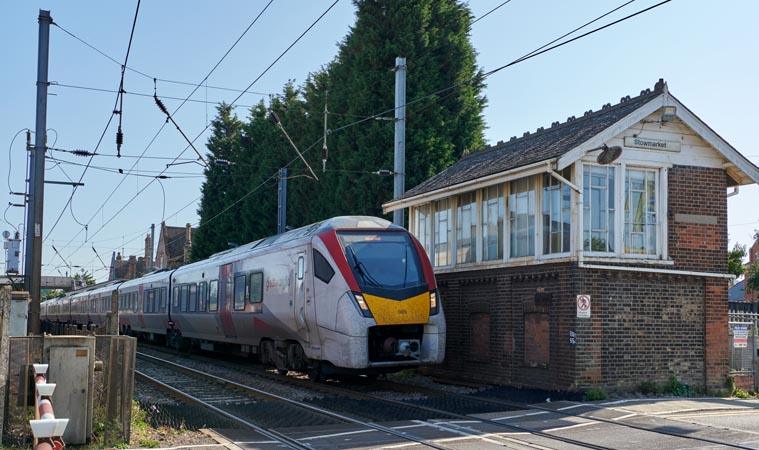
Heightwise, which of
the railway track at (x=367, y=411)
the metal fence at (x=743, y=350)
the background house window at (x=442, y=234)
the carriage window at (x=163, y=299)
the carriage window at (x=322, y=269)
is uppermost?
the background house window at (x=442, y=234)

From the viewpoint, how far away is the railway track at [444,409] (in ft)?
33.7

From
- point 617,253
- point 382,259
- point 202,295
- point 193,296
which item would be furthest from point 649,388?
point 193,296

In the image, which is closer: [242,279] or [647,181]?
[647,181]

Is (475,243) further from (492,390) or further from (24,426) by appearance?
(24,426)

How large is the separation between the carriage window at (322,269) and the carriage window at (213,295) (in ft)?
24.3

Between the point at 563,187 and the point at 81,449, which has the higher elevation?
the point at 563,187

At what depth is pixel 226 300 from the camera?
827 inches

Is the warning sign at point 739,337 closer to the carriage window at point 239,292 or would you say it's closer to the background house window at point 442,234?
A: the background house window at point 442,234

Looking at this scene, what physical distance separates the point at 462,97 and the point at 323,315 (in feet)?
57.8

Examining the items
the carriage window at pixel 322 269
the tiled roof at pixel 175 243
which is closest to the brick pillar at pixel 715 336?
the carriage window at pixel 322 269

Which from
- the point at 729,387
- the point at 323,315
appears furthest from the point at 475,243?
the point at 729,387

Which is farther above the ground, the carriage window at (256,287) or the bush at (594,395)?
the carriage window at (256,287)

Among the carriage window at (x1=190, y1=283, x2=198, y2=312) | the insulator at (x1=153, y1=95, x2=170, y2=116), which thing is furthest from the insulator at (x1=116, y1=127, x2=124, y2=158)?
the carriage window at (x1=190, y1=283, x2=198, y2=312)

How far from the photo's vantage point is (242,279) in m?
19.8
